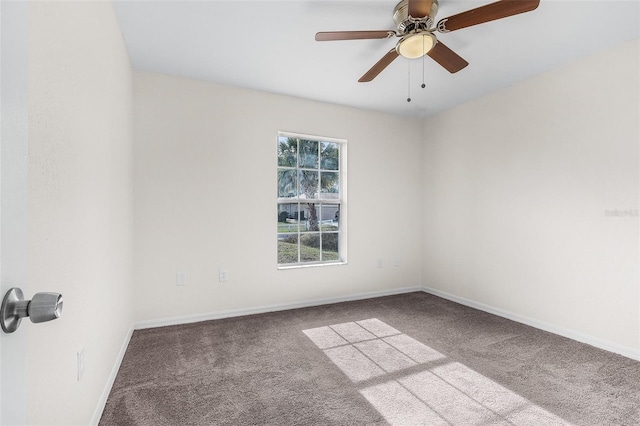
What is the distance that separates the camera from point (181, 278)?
3.26m

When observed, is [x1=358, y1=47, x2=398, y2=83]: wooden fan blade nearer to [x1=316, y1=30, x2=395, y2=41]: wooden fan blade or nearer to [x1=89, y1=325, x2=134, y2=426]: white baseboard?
[x1=316, y1=30, x2=395, y2=41]: wooden fan blade

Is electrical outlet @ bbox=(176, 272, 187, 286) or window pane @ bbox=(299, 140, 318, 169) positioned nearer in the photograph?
electrical outlet @ bbox=(176, 272, 187, 286)

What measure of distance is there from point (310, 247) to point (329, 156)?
1228mm

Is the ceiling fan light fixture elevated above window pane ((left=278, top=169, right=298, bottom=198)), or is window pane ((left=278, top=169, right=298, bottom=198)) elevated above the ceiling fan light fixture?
the ceiling fan light fixture

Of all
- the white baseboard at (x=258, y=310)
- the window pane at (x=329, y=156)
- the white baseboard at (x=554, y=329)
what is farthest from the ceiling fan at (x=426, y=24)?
the white baseboard at (x=258, y=310)

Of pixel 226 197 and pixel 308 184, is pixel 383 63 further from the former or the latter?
pixel 226 197

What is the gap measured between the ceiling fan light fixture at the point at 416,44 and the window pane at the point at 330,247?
247 centimetres

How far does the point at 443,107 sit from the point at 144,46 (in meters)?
3.48

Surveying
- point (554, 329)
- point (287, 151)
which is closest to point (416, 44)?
point (287, 151)

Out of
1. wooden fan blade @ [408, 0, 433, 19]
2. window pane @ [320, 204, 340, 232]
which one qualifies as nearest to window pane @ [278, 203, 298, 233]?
window pane @ [320, 204, 340, 232]

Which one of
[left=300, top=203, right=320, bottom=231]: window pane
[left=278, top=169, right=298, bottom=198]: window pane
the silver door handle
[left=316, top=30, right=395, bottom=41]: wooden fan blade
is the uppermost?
[left=316, top=30, right=395, bottom=41]: wooden fan blade

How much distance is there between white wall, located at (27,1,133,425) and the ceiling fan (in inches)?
52.1

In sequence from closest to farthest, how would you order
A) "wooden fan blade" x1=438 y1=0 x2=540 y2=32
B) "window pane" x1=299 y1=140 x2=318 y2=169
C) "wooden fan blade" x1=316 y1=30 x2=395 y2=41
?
"wooden fan blade" x1=438 y1=0 x2=540 y2=32, "wooden fan blade" x1=316 y1=30 x2=395 y2=41, "window pane" x1=299 y1=140 x2=318 y2=169

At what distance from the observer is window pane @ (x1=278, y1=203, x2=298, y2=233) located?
3.85 m
